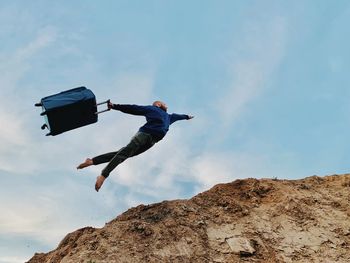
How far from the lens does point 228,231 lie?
37.3 feet

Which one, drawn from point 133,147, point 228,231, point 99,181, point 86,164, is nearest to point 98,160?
point 86,164

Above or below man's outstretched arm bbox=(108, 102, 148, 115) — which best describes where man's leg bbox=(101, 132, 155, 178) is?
below

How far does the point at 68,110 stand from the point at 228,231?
4663mm

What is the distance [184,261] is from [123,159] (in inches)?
112

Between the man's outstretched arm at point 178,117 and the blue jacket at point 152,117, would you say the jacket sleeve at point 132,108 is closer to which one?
the blue jacket at point 152,117

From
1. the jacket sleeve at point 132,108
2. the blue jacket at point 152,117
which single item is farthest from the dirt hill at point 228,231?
the jacket sleeve at point 132,108

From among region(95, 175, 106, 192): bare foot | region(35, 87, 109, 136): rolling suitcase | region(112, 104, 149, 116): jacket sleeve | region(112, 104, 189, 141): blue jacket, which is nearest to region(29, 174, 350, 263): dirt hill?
region(95, 175, 106, 192): bare foot

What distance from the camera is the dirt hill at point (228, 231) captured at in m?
10.6

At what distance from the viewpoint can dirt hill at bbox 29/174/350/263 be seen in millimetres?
10570

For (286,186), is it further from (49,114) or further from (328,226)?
(49,114)

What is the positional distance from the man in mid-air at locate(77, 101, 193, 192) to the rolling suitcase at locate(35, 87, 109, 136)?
58 cm

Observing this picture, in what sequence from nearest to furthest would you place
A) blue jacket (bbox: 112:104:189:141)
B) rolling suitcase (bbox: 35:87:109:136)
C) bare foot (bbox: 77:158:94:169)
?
rolling suitcase (bbox: 35:87:109:136) < bare foot (bbox: 77:158:94:169) < blue jacket (bbox: 112:104:189:141)

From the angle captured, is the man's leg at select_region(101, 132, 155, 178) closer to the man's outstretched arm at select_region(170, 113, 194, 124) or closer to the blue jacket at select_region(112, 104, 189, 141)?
the blue jacket at select_region(112, 104, 189, 141)

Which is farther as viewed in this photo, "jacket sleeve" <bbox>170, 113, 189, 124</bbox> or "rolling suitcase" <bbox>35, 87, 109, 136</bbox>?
"jacket sleeve" <bbox>170, 113, 189, 124</bbox>
